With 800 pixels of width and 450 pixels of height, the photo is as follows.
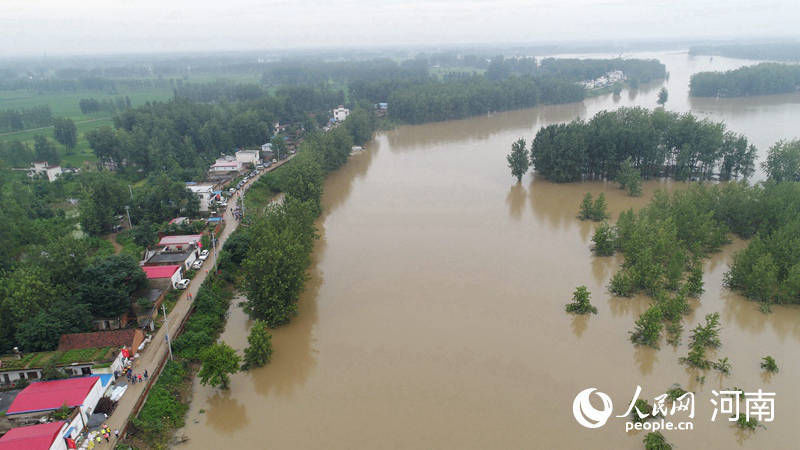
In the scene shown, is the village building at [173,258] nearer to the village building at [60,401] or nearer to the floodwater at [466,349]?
the floodwater at [466,349]

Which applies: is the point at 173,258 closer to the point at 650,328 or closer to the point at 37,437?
the point at 37,437

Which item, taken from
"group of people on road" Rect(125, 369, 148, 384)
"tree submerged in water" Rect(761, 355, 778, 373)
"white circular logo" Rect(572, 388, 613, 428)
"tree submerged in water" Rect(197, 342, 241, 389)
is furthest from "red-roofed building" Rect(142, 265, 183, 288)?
"tree submerged in water" Rect(761, 355, 778, 373)

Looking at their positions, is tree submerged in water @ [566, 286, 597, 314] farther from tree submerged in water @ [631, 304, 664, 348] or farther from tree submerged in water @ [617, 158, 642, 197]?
tree submerged in water @ [617, 158, 642, 197]

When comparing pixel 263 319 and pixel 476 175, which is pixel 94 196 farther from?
pixel 476 175

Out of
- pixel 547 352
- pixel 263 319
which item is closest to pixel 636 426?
pixel 547 352

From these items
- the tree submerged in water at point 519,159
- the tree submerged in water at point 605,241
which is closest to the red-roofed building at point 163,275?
the tree submerged in water at point 605,241

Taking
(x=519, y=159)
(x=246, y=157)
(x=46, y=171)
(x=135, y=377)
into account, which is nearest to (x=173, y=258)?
(x=135, y=377)
